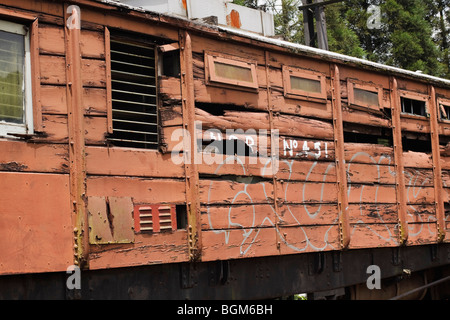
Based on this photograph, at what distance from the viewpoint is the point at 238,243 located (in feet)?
21.5

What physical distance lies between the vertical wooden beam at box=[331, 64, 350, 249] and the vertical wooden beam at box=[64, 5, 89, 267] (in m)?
3.41

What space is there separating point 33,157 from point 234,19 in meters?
3.96

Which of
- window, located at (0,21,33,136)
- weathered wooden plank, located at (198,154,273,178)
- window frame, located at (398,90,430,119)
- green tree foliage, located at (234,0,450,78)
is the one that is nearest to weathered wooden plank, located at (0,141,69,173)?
window, located at (0,21,33,136)

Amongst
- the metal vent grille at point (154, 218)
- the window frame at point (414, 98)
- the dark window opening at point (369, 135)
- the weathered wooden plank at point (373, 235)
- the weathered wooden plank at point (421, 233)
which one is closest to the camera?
the metal vent grille at point (154, 218)

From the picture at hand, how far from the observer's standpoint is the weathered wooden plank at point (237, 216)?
247 inches

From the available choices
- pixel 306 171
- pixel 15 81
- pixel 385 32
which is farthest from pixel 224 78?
pixel 385 32

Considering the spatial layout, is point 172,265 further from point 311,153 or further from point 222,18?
point 222,18

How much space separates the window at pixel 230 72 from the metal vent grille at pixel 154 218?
1.35 metres

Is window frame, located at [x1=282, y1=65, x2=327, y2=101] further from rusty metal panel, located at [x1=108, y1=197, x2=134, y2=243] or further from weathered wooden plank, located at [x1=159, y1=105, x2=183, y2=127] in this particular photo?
rusty metal panel, located at [x1=108, y1=197, x2=134, y2=243]

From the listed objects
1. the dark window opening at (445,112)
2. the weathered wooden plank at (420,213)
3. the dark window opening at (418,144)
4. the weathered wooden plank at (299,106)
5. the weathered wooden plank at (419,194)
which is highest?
the dark window opening at (445,112)

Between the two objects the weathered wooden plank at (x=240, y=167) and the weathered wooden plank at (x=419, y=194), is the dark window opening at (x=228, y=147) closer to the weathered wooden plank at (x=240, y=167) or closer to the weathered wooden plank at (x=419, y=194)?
the weathered wooden plank at (x=240, y=167)

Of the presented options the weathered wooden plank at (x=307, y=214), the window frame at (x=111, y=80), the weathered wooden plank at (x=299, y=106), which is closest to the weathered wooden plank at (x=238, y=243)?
the weathered wooden plank at (x=307, y=214)

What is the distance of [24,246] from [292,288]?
337 centimetres
